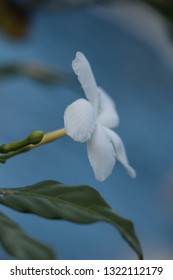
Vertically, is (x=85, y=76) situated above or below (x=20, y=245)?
above

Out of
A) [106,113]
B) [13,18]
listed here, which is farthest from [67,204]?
[13,18]

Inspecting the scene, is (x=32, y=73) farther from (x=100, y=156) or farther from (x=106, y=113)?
(x=100, y=156)

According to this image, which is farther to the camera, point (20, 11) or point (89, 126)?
point (20, 11)

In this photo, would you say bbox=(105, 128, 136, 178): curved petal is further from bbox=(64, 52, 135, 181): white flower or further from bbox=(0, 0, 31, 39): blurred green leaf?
bbox=(0, 0, 31, 39): blurred green leaf

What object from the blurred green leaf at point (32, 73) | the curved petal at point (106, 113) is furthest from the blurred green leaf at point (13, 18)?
the curved petal at point (106, 113)

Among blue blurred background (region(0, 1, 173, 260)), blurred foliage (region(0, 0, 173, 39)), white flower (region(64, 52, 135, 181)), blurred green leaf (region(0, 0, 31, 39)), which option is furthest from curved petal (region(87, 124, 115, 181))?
blue blurred background (region(0, 1, 173, 260))
